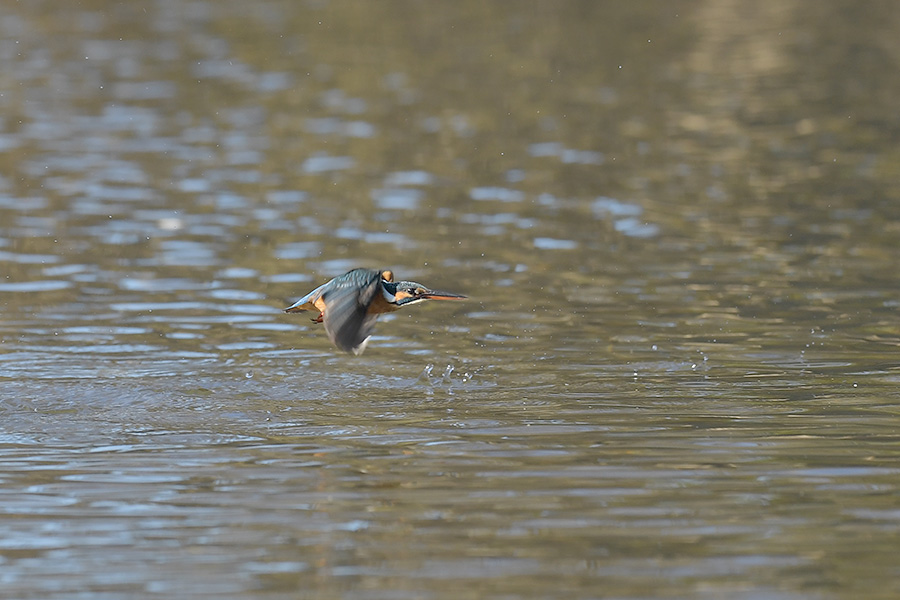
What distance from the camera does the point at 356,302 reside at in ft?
22.8

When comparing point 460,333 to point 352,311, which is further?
point 460,333

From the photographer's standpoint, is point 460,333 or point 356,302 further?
point 460,333

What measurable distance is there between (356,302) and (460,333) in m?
2.10

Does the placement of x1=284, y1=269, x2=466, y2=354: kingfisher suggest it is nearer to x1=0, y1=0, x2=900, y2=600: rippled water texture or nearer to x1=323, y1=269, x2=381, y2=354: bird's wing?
x1=323, y1=269, x2=381, y2=354: bird's wing

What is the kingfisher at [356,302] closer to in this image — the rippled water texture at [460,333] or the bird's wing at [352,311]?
the bird's wing at [352,311]

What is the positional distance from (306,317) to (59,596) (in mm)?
4728

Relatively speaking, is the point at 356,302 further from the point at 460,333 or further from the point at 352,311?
the point at 460,333

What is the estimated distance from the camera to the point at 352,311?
22.7 feet

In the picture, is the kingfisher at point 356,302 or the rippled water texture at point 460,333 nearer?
the rippled water texture at point 460,333

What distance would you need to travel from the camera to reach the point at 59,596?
5.04 m

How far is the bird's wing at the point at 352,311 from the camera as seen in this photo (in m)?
6.82

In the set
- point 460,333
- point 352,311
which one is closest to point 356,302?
point 352,311

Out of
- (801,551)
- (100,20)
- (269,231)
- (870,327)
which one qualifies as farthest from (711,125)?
(100,20)

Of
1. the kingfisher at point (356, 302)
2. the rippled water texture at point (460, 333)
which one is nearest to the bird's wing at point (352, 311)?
the kingfisher at point (356, 302)
